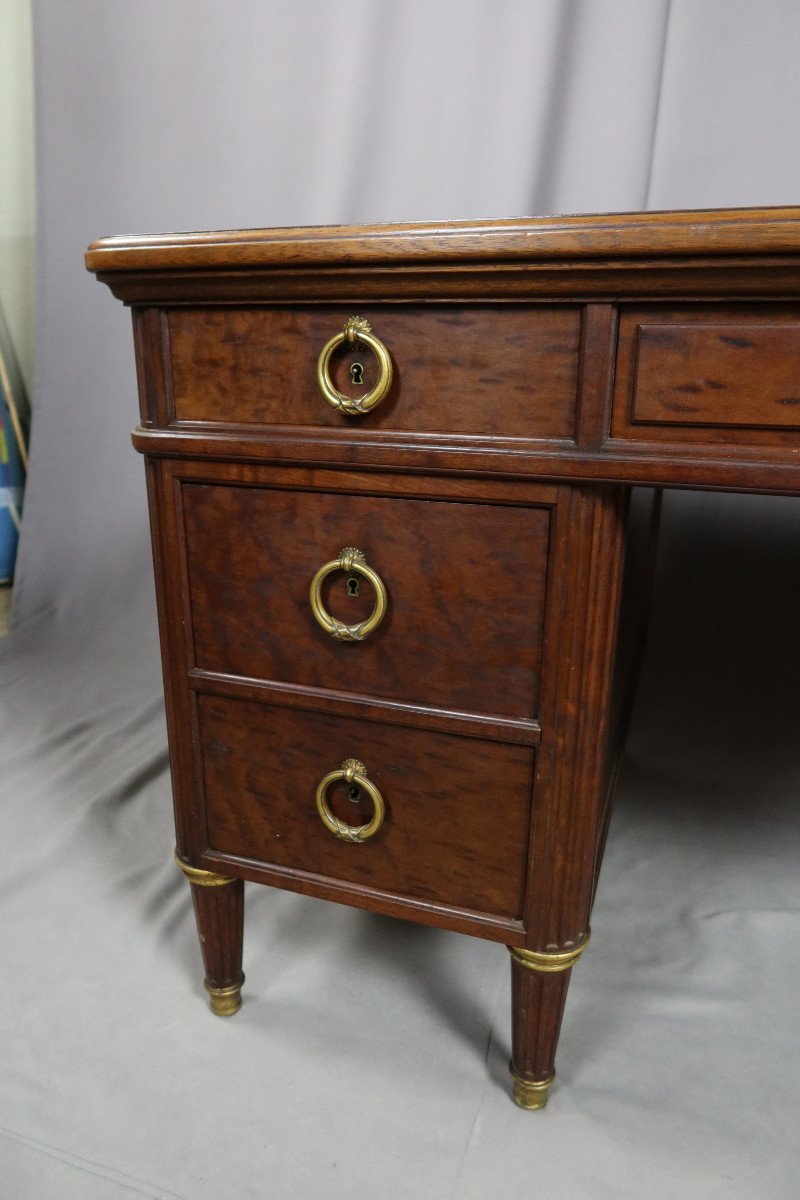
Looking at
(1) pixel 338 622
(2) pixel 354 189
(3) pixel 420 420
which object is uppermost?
(2) pixel 354 189

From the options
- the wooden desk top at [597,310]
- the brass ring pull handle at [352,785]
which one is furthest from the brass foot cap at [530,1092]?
the wooden desk top at [597,310]

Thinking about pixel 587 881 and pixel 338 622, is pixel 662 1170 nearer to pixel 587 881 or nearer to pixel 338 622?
pixel 587 881

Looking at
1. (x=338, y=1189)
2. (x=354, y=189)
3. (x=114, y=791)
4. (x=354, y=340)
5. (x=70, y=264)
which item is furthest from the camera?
(x=70, y=264)

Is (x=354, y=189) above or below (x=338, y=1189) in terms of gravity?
above

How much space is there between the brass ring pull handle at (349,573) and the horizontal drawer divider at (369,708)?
6cm

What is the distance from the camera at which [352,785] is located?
89 centimetres

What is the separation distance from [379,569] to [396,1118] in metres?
0.58

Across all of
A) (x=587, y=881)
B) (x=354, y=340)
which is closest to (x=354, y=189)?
(x=354, y=340)

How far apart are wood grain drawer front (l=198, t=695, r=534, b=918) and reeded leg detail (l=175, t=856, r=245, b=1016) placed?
0.05m

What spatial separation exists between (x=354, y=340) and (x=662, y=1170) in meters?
0.84

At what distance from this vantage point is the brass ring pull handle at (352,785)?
2.85ft

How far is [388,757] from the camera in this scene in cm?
86

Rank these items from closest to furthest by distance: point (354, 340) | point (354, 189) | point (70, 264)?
point (354, 340) → point (354, 189) → point (70, 264)

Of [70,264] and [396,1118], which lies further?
[70,264]
